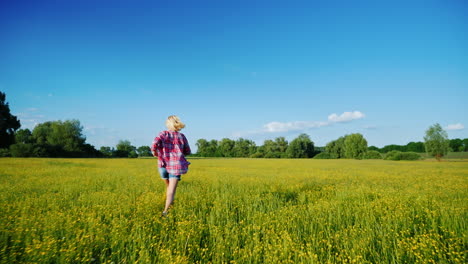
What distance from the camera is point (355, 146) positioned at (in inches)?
3524

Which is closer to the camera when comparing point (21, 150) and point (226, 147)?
point (21, 150)

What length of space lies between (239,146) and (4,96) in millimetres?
91498

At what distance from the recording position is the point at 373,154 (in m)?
79.8

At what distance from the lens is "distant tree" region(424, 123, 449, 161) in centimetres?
5902

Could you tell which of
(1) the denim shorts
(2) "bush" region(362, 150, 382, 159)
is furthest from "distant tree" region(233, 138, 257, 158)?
(1) the denim shorts

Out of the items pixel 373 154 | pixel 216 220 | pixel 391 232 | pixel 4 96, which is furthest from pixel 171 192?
pixel 373 154

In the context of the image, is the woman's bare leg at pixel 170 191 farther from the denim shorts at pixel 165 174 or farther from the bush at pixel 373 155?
the bush at pixel 373 155

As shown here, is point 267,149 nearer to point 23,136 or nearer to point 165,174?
point 23,136

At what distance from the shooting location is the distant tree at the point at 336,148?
317 ft

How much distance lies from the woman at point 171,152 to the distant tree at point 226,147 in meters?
104

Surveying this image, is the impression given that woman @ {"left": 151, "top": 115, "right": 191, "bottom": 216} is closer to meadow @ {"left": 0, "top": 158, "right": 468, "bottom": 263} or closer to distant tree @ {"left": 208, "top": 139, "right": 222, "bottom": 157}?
meadow @ {"left": 0, "top": 158, "right": 468, "bottom": 263}

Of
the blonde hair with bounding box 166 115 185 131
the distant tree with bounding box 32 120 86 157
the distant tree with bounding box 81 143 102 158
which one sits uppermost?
the distant tree with bounding box 32 120 86 157

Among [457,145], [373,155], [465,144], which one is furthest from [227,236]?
[457,145]

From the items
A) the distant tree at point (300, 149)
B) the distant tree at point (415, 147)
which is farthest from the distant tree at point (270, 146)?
the distant tree at point (415, 147)
